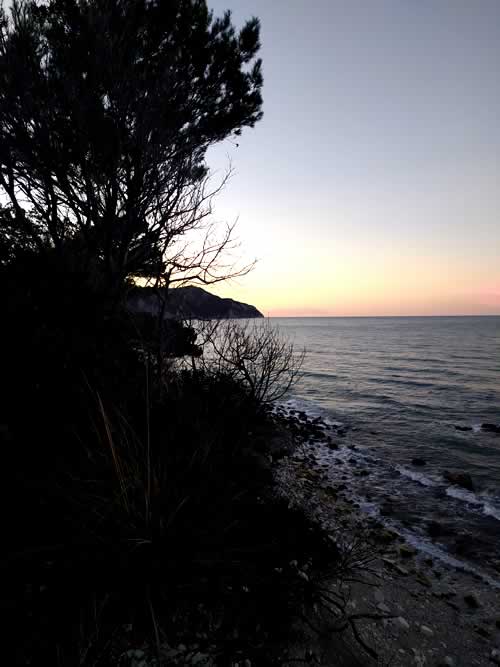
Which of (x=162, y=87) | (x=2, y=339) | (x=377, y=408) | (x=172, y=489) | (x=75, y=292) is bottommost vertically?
(x=377, y=408)

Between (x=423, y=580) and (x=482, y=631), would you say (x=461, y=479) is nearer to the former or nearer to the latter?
(x=423, y=580)

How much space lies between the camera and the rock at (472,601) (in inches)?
193

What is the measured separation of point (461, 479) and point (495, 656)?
6.63 meters

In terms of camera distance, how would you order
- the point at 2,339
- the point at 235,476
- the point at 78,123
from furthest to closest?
the point at 78,123, the point at 235,476, the point at 2,339

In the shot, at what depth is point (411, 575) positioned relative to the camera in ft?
18.0

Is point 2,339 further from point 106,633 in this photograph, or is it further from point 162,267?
point 162,267

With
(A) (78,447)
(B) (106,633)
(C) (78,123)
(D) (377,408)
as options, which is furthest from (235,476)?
(D) (377,408)

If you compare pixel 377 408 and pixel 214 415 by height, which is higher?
pixel 214 415

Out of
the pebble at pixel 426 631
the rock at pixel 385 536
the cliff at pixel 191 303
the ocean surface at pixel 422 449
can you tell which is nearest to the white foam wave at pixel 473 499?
the ocean surface at pixel 422 449

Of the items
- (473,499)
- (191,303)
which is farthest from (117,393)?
(473,499)

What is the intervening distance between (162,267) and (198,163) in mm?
3355

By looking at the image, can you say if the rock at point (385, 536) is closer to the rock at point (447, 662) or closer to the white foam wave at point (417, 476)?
the rock at point (447, 662)

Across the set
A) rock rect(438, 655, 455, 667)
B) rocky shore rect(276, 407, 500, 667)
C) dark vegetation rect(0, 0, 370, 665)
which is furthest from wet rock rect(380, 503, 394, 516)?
rock rect(438, 655, 455, 667)

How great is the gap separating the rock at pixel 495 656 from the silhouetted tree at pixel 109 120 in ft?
27.9
